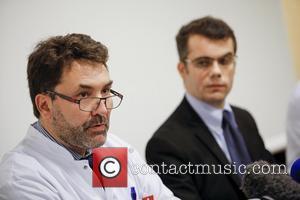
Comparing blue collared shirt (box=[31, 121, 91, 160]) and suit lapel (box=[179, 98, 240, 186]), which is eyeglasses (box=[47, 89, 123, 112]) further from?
suit lapel (box=[179, 98, 240, 186])

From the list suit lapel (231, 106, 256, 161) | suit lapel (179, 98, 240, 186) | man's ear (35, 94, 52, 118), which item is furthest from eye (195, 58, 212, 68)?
man's ear (35, 94, 52, 118)

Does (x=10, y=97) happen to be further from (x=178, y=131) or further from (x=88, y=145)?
(x=178, y=131)

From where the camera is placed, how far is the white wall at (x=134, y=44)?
959 mm

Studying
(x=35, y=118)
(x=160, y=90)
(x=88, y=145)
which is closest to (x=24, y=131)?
(x=35, y=118)

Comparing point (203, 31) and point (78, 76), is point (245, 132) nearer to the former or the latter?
point (203, 31)

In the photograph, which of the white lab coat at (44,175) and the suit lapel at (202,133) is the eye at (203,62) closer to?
the suit lapel at (202,133)

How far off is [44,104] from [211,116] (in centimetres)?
60

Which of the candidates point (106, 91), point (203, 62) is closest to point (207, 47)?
point (203, 62)

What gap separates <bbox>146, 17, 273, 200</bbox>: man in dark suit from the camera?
124 cm

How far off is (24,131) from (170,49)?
551 mm

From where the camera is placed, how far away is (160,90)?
4.25 feet

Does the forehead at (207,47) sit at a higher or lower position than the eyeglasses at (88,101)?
higher

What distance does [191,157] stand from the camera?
4.09ft

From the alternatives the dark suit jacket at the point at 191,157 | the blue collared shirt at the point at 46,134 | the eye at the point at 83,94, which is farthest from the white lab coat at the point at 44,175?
the dark suit jacket at the point at 191,157
